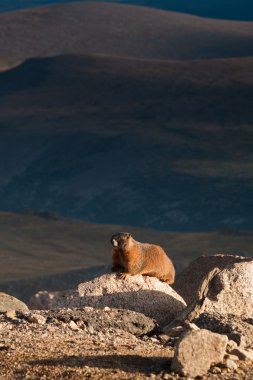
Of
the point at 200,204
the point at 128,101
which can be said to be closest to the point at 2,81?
the point at 128,101

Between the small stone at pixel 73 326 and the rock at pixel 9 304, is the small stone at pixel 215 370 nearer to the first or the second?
the small stone at pixel 73 326

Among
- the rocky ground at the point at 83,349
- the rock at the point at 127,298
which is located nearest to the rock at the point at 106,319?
the rocky ground at the point at 83,349

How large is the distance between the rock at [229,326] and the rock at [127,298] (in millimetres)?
1341

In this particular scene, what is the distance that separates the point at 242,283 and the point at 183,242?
1486 inches

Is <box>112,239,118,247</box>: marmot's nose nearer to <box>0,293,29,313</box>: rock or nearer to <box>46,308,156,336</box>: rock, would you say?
<box>0,293,29,313</box>: rock

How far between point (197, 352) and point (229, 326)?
1422 mm

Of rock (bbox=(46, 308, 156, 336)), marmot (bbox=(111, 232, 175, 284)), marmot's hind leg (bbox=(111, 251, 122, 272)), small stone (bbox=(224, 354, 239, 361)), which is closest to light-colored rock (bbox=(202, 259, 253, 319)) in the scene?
rock (bbox=(46, 308, 156, 336))

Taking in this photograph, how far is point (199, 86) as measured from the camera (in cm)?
8106

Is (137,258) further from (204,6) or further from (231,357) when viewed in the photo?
(204,6)

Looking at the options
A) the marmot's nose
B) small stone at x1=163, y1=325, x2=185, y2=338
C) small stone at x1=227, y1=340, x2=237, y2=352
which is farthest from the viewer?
the marmot's nose

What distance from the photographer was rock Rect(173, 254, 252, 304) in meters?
12.4

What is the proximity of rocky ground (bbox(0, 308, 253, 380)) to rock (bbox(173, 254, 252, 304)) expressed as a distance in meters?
2.85

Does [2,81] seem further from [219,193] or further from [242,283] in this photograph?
[242,283]

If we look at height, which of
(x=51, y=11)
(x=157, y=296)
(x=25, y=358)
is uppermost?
(x=25, y=358)
